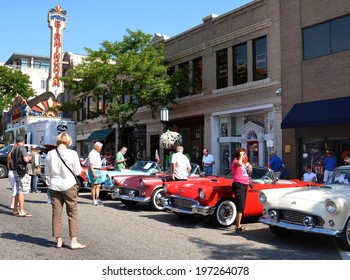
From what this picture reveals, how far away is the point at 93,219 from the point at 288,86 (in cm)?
1101

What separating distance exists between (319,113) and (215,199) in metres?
8.49

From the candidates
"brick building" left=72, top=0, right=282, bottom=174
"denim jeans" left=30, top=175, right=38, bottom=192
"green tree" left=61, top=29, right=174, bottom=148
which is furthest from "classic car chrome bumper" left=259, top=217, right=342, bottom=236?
"green tree" left=61, top=29, right=174, bottom=148

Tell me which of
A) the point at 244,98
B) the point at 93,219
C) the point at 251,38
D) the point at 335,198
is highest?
the point at 251,38

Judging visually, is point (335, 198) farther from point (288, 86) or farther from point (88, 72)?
point (88, 72)

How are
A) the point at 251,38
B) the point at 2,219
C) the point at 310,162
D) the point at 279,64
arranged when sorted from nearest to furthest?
1. the point at 2,219
2. the point at 310,162
3. the point at 279,64
4. the point at 251,38

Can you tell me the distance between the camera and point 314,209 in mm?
6551

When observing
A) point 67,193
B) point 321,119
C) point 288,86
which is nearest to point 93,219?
point 67,193

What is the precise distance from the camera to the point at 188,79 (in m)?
22.1

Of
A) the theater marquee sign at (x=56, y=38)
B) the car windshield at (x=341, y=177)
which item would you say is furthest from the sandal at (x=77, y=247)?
the theater marquee sign at (x=56, y=38)

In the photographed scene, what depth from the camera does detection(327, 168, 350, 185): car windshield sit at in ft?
25.2

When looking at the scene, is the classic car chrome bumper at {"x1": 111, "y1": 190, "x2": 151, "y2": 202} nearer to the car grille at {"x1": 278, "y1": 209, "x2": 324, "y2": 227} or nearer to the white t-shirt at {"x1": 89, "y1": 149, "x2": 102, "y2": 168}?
the white t-shirt at {"x1": 89, "y1": 149, "x2": 102, "y2": 168}

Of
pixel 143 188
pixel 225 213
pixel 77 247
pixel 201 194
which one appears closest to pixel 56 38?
pixel 143 188

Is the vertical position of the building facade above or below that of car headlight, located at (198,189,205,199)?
above

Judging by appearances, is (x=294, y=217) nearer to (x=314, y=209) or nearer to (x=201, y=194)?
(x=314, y=209)
